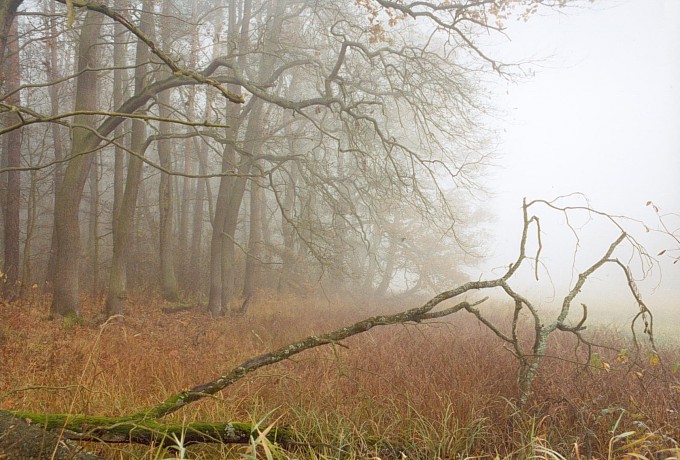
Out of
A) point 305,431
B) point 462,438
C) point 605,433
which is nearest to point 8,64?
point 305,431

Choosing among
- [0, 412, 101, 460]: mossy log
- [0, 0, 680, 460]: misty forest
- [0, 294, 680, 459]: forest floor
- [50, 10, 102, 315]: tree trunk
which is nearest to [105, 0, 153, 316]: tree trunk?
[0, 0, 680, 460]: misty forest

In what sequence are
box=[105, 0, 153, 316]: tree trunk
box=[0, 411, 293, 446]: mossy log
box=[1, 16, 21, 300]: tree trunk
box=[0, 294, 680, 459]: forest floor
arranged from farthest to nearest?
box=[1, 16, 21, 300]: tree trunk, box=[105, 0, 153, 316]: tree trunk, box=[0, 294, 680, 459]: forest floor, box=[0, 411, 293, 446]: mossy log

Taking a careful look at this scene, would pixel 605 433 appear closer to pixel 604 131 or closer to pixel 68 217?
pixel 68 217

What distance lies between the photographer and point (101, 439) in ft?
7.83

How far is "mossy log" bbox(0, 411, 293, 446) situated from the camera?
2.37m

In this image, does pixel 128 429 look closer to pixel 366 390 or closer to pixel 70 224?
pixel 366 390

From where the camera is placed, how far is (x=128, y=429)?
2.51m

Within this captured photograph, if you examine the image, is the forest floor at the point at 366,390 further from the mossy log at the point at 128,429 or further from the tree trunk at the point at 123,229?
the tree trunk at the point at 123,229

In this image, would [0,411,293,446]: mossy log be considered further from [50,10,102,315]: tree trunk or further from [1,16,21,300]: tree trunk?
[1,16,21,300]: tree trunk

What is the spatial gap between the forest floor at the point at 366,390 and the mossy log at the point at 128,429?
11cm

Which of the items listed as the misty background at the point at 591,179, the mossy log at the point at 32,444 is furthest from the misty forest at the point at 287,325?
the misty background at the point at 591,179

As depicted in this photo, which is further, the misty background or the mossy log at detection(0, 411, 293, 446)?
the misty background

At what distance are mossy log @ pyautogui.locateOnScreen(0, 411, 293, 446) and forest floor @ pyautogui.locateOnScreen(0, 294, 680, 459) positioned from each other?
11 centimetres

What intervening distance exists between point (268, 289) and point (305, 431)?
1360 cm
